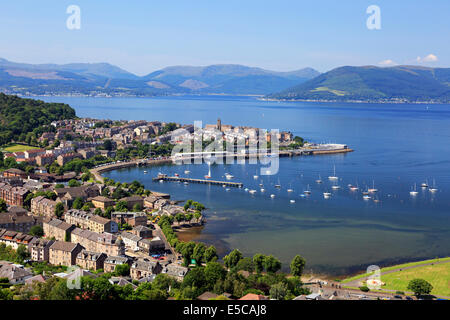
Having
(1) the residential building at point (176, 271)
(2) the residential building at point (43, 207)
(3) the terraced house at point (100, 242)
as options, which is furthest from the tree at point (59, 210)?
(1) the residential building at point (176, 271)

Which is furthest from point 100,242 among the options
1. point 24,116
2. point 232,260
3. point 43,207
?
point 24,116

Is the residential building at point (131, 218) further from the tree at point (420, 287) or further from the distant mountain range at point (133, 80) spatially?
the distant mountain range at point (133, 80)

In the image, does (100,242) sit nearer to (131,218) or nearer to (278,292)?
(131,218)

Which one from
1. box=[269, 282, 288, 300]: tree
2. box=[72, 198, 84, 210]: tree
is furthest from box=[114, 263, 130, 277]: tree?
box=[72, 198, 84, 210]: tree

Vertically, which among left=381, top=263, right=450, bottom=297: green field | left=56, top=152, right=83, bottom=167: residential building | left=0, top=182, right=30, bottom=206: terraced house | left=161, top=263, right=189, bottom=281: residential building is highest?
left=56, top=152, right=83, bottom=167: residential building

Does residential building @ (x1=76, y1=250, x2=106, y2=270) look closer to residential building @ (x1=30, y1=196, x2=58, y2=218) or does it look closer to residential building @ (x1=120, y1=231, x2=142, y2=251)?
residential building @ (x1=120, y1=231, x2=142, y2=251)

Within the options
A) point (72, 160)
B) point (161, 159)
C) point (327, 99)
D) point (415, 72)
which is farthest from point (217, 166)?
point (415, 72)
